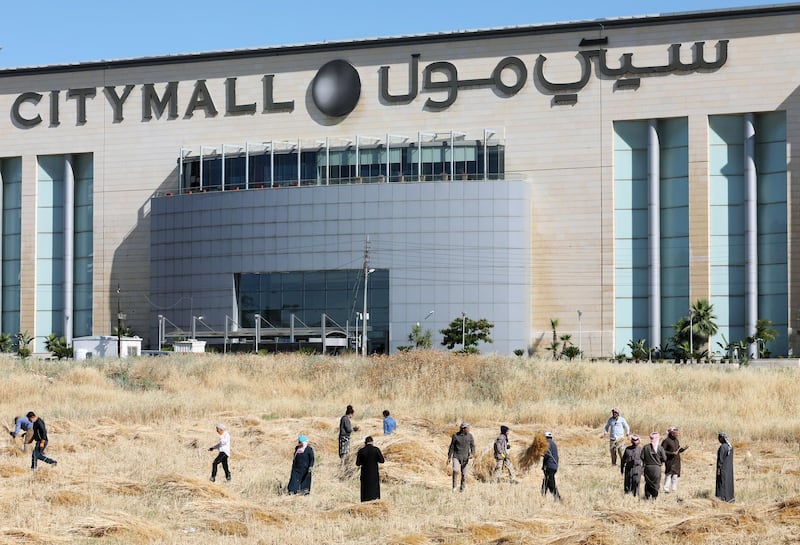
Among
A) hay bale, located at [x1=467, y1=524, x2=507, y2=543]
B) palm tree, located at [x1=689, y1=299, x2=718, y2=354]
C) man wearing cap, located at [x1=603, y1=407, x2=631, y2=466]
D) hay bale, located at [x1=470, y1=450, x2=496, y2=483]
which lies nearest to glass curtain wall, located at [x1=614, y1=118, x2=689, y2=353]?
palm tree, located at [x1=689, y1=299, x2=718, y2=354]

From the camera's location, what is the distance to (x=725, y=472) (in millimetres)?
33594

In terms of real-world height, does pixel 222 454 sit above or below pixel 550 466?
below

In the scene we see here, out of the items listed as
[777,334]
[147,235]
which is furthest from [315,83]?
[777,334]

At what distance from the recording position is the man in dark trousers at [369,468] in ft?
107

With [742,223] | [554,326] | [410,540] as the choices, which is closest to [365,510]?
[410,540]

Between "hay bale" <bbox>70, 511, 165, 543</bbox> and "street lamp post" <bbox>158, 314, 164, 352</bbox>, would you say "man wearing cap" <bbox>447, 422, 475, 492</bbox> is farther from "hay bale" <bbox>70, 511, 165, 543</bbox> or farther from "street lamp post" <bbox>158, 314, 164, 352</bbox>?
"street lamp post" <bbox>158, 314, 164, 352</bbox>

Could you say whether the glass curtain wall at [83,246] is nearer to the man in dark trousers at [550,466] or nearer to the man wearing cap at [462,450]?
the man wearing cap at [462,450]

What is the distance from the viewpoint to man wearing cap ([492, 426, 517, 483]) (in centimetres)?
3800

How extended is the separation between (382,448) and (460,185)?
65.3 m

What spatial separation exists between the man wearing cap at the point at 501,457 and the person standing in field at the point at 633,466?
384cm

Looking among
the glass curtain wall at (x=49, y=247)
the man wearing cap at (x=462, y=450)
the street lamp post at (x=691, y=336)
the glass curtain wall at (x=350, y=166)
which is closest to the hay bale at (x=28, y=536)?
the man wearing cap at (x=462, y=450)

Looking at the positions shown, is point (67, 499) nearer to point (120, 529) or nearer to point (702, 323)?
point (120, 529)

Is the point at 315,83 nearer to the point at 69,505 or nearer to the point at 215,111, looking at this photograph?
the point at 215,111

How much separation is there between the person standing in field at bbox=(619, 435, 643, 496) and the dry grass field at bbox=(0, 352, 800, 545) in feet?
3.18
